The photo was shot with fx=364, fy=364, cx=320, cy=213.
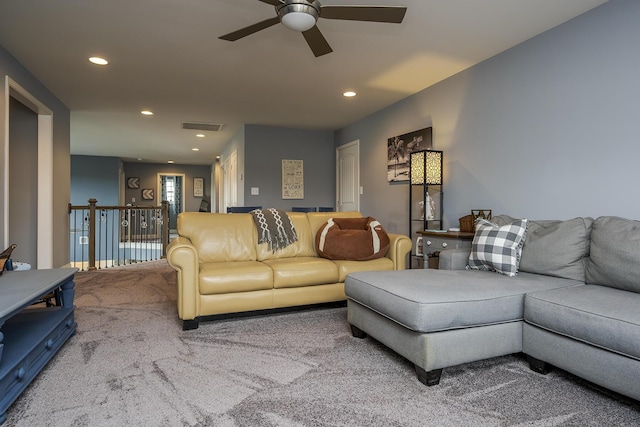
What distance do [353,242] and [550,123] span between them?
1936 millimetres

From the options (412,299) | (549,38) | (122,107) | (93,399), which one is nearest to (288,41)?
(549,38)

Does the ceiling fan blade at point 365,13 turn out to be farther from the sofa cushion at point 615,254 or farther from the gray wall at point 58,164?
the gray wall at point 58,164

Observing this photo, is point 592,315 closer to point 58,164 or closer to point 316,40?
point 316,40

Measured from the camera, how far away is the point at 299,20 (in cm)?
216

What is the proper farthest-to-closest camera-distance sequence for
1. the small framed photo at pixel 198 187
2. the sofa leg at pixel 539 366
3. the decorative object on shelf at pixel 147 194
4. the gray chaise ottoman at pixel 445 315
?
the small framed photo at pixel 198 187, the decorative object on shelf at pixel 147 194, the sofa leg at pixel 539 366, the gray chaise ottoman at pixel 445 315

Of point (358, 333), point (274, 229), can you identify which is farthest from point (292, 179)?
point (358, 333)

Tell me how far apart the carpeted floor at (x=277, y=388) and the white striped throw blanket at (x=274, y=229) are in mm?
990

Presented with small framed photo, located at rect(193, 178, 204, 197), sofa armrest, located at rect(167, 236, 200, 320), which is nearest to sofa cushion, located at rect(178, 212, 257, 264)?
sofa armrest, located at rect(167, 236, 200, 320)

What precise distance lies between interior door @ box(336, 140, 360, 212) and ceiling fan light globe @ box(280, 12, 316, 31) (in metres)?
3.92

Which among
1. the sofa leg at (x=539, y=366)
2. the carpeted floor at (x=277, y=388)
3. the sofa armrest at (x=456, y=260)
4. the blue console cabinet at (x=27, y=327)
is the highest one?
the sofa armrest at (x=456, y=260)

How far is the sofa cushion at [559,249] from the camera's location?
2.34 m

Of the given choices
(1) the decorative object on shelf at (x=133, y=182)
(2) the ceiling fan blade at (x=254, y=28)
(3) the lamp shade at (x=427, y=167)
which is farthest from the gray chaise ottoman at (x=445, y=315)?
(1) the decorative object on shelf at (x=133, y=182)

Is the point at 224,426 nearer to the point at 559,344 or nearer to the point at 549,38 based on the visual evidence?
the point at 559,344

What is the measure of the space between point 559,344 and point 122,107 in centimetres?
584
